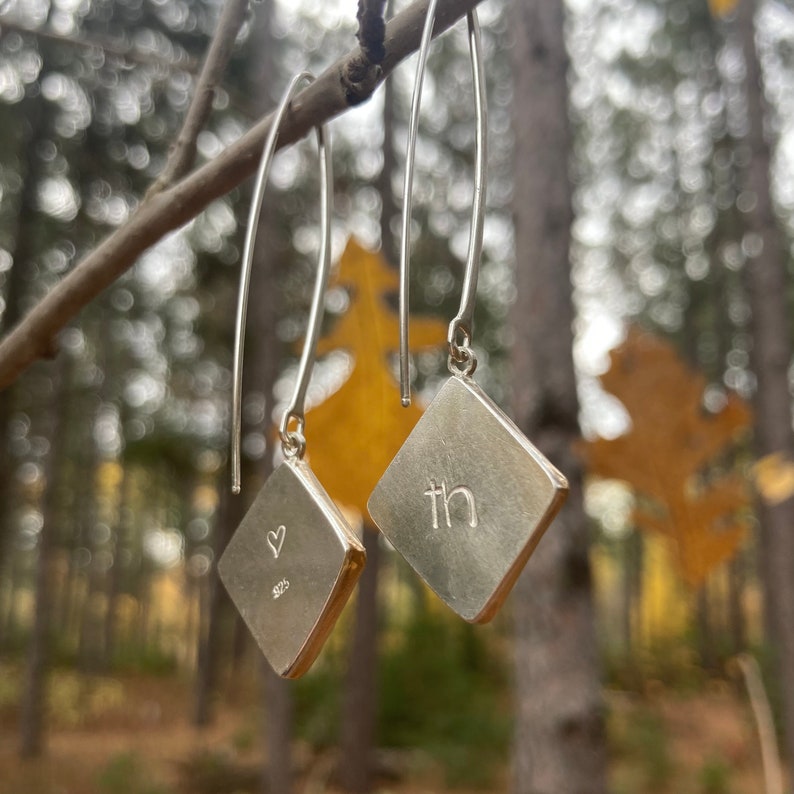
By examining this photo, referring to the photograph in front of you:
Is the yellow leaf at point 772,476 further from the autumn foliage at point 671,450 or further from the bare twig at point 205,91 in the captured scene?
the bare twig at point 205,91

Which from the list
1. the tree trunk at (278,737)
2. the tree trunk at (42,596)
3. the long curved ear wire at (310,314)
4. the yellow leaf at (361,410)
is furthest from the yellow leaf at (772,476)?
the tree trunk at (42,596)

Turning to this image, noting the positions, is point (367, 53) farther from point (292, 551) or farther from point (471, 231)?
point (292, 551)

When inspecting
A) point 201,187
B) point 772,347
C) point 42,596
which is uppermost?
point 772,347

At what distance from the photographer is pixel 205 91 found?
712mm

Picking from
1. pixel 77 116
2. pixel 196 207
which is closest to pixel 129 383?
pixel 77 116

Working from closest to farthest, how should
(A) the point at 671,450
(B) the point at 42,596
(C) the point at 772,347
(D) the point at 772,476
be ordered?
(A) the point at 671,450
(D) the point at 772,476
(C) the point at 772,347
(B) the point at 42,596

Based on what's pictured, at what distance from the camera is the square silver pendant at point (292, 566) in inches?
17.4

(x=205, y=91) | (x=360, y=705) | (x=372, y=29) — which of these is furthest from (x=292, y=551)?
(x=360, y=705)

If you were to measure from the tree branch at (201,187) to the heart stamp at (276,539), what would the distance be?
0.87 ft

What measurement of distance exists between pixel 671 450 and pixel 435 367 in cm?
606

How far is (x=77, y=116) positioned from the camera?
20.7 ft

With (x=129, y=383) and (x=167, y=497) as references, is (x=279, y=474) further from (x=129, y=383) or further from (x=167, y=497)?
(x=167, y=497)

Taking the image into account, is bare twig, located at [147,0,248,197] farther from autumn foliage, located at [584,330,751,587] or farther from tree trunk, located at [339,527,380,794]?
tree trunk, located at [339,527,380,794]

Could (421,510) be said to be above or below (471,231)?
below
